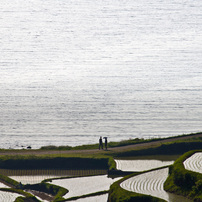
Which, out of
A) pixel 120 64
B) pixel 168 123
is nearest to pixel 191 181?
pixel 168 123

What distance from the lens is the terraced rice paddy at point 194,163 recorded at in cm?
5205

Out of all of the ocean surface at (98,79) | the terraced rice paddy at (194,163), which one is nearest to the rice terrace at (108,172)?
the terraced rice paddy at (194,163)

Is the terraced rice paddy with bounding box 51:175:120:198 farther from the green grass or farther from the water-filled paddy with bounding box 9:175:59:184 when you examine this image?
the green grass

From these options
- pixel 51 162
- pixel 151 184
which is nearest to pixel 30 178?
pixel 51 162

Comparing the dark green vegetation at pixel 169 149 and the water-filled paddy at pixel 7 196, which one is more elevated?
the dark green vegetation at pixel 169 149

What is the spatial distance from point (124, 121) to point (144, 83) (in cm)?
2570

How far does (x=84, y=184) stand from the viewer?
6103cm

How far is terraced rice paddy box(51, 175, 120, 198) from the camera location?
58.0 metres

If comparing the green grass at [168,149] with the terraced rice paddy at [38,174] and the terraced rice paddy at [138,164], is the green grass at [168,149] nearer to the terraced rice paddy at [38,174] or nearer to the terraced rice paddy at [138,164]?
the terraced rice paddy at [138,164]

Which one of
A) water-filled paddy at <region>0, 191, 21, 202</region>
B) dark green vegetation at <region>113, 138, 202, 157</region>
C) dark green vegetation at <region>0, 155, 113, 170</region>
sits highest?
dark green vegetation at <region>113, 138, 202, 157</region>

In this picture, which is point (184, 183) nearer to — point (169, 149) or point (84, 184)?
point (84, 184)

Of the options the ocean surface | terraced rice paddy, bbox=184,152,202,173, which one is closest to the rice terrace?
terraced rice paddy, bbox=184,152,202,173

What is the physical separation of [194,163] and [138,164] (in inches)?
571

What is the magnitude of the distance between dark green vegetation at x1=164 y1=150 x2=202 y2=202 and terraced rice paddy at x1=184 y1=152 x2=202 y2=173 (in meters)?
0.81
